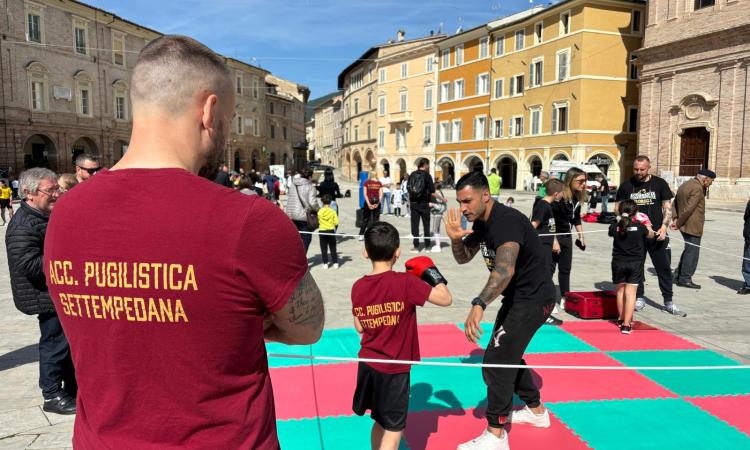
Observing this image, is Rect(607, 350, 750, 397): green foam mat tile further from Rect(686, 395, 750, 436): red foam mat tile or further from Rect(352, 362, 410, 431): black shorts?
Rect(352, 362, 410, 431): black shorts

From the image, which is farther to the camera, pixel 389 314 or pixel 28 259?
pixel 28 259

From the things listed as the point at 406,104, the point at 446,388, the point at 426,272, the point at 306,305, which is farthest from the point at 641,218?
the point at 406,104

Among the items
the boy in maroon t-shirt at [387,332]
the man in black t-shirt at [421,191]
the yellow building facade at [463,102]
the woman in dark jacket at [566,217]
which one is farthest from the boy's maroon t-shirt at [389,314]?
the yellow building facade at [463,102]

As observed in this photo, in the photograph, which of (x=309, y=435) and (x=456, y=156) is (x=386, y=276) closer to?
(x=309, y=435)

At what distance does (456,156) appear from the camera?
48.6 metres

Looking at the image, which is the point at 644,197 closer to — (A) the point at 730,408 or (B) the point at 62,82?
(A) the point at 730,408

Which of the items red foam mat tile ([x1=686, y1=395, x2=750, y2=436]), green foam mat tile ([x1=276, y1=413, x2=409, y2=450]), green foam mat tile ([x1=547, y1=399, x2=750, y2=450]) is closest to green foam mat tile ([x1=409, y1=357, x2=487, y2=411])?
green foam mat tile ([x1=276, y1=413, x2=409, y2=450])

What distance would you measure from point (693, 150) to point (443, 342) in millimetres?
30166

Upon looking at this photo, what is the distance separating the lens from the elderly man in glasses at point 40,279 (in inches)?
157

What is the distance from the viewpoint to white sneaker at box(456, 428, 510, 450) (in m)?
3.59

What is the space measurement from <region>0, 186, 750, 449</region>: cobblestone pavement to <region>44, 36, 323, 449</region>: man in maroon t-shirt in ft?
10.2

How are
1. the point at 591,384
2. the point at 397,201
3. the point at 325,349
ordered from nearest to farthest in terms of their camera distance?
the point at 591,384
the point at 325,349
the point at 397,201

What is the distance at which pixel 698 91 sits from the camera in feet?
94.6

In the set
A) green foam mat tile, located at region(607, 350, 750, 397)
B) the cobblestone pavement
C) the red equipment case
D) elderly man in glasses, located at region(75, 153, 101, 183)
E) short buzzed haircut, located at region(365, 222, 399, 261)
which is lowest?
green foam mat tile, located at region(607, 350, 750, 397)
